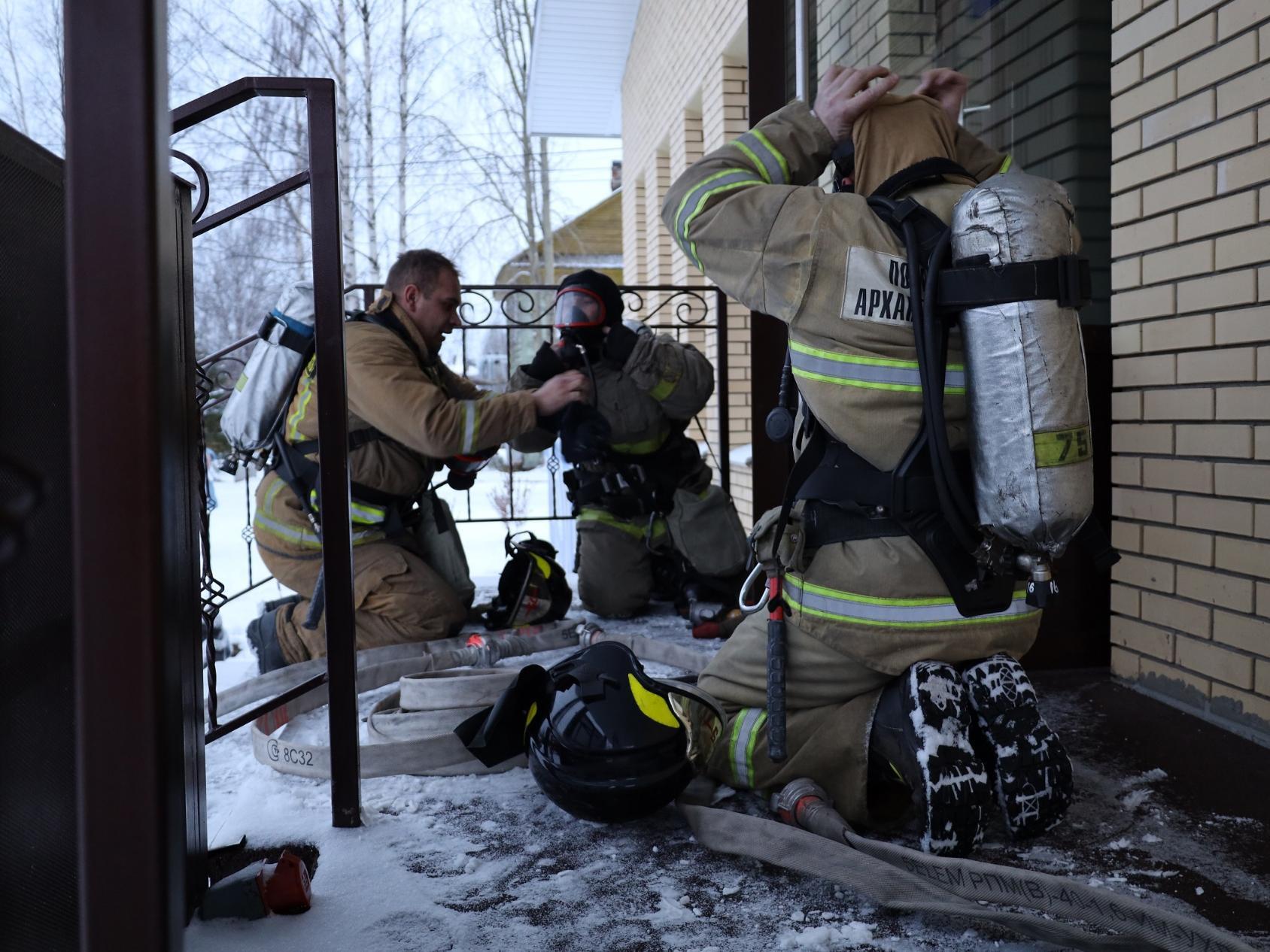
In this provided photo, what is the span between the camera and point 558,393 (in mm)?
4199

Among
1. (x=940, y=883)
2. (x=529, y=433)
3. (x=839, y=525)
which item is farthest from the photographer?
(x=529, y=433)

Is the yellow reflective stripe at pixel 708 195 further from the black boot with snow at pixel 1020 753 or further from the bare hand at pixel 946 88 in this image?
the black boot with snow at pixel 1020 753

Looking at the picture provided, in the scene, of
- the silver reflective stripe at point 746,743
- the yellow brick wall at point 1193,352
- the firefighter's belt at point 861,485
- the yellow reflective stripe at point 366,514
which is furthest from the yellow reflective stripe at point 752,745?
the yellow reflective stripe at point 366,514

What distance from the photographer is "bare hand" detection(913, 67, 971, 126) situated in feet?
8.12

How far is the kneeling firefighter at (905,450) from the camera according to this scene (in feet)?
Result: 6.27

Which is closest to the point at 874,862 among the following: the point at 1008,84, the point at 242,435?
the point at 242,435

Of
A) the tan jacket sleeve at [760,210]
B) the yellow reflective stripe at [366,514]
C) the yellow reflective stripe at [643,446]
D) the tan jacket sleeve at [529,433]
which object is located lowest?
the yellow reflective stripe at [366,514]

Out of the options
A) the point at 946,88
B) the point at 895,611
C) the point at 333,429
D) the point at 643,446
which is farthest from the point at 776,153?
the point at 643,446

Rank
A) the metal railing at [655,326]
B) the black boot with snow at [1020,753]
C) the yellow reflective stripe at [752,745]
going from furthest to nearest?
the metal railing at [655,326] < the yellow reflective stripe at [752,745] < the black boot with snow at [1020,753]

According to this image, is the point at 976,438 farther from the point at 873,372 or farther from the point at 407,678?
the point at 407,678

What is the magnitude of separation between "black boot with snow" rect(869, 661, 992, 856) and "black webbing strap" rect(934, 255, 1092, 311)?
0.81m

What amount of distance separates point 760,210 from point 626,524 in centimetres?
283

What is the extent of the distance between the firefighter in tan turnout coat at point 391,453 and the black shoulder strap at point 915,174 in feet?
7.23

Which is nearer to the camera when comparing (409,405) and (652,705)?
(652,705)
